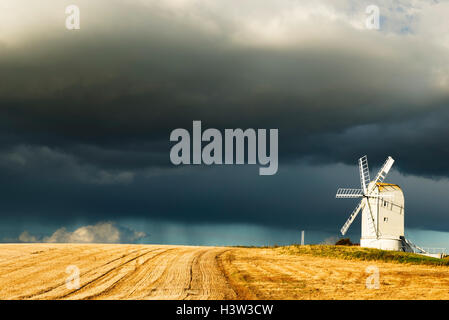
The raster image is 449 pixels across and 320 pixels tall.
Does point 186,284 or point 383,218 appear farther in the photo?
point 383,218

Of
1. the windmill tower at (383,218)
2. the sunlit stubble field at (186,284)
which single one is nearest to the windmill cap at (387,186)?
the windmill tower at (383,218)

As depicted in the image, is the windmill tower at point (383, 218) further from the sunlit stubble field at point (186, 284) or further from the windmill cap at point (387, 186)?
the sunlit stubble field at point (186, 284)

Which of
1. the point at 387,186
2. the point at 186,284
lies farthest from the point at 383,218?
the point at 186,284

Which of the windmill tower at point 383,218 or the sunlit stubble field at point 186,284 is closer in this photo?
the sunlit stubble field at point 186,284

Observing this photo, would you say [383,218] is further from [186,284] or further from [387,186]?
[186,284]

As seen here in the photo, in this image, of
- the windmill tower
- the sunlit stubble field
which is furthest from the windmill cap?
the sunlit stubble field

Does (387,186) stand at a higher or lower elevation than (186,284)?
higher

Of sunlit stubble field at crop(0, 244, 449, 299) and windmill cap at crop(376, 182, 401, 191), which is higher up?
windmill cap at crop(376, 182, 401, 191)

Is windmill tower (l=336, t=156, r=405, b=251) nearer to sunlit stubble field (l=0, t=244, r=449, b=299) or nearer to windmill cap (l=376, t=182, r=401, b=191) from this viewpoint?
windmill cap (l=376, t=182, r=401, b=191)
